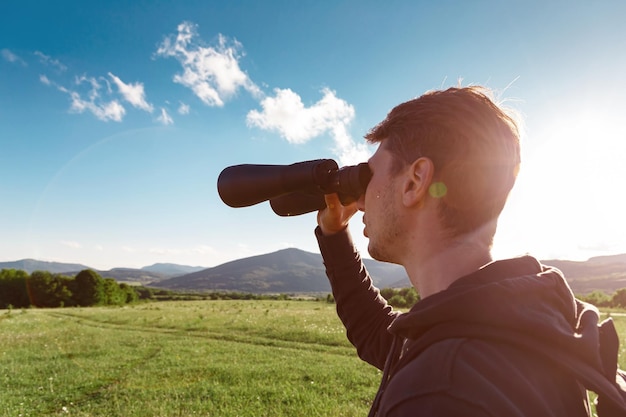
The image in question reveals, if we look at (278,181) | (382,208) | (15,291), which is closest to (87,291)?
(15,291)

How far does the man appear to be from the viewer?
95cm

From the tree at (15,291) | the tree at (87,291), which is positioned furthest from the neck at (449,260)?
the tree at (15,291)

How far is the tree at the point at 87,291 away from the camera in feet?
212

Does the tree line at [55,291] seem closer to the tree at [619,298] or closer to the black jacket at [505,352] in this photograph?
the tree at [619,298]

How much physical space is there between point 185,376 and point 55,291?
66851 mm

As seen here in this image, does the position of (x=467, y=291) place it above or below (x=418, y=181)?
below

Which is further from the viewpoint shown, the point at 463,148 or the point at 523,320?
the point at 463,148

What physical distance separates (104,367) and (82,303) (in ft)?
210

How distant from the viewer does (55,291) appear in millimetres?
63750

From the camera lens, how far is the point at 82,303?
64750 mm

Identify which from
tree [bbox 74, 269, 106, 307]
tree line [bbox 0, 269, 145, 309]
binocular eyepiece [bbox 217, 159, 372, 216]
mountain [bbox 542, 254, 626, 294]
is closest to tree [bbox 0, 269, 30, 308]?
tree line [bbox 0, 269, 145, 309]

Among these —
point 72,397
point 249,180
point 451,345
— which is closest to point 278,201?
point 249,180

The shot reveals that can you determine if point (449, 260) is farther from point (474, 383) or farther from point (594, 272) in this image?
point (594, 272)

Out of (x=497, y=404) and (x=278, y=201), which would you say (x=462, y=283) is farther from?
(x=278, y=201)
